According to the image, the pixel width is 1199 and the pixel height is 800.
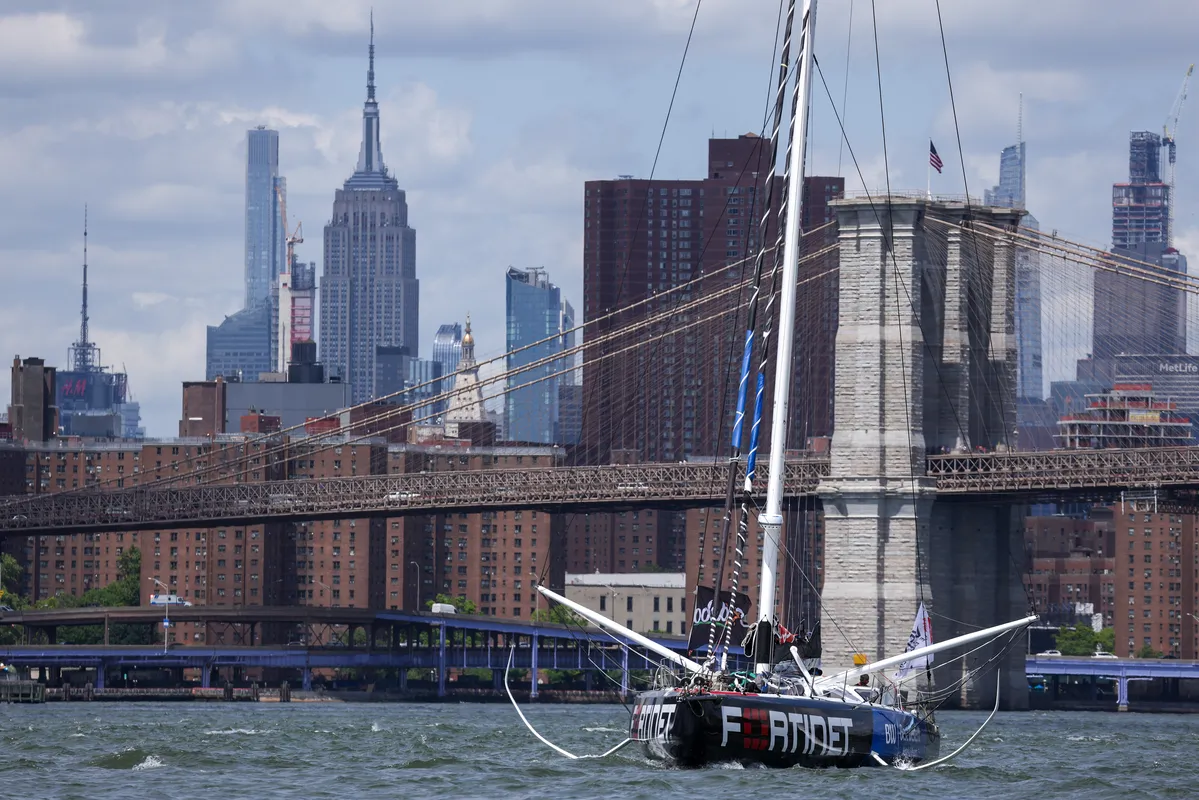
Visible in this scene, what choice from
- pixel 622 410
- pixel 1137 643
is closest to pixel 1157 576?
pixel 1137 643

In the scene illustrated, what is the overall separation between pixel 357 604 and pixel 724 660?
151m

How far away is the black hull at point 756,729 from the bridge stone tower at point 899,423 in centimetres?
5337

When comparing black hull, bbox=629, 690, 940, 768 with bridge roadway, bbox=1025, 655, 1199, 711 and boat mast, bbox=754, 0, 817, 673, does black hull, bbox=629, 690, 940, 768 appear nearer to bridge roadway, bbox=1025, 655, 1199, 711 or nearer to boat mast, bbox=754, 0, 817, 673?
boat mast, bbox=754, 0, 817, 673

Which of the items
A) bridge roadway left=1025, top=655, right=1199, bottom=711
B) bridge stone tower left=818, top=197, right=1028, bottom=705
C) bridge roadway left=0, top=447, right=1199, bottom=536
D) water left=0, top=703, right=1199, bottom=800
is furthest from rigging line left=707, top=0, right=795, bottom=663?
bridge roadway left=1025, top=655, right=1199, bottom=711

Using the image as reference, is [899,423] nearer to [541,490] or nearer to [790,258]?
[541,490]

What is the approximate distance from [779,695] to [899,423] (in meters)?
57.6

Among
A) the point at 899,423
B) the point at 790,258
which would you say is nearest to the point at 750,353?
the point at 790,258

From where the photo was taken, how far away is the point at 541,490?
115m

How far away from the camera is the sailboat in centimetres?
4659

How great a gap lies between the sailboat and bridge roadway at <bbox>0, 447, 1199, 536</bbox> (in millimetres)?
46765

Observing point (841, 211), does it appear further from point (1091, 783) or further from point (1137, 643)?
point (1137, 643)

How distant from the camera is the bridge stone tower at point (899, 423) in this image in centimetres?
10338

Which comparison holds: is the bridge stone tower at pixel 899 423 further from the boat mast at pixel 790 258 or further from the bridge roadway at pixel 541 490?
the boat mast at pixel 790 258

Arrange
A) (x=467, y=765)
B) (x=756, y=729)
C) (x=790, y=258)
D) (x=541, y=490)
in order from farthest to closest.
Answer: (x=541, y=490) → (x=467, y=765) → (x=790, y=258) → (x=756, y=729)
